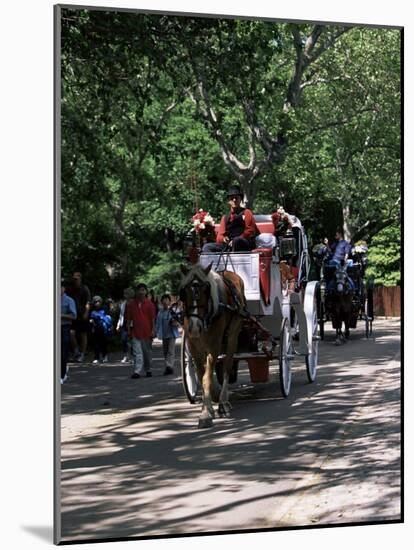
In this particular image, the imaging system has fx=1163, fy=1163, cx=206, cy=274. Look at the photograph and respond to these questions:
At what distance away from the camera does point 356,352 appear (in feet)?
30.2

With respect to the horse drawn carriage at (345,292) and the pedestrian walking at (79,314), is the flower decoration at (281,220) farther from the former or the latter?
the pedestrian walking at (79,314)

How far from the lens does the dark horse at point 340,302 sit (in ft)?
30.7

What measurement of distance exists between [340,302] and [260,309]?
1035 millimetres

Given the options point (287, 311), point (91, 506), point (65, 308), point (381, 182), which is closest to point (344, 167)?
point (381, 182)

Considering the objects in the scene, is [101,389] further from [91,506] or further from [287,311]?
[287,311]

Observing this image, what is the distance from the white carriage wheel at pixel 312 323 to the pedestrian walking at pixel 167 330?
1.09m

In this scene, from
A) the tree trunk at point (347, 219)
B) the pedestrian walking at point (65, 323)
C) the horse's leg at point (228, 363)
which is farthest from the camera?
the horse's leg at point (228, 363)

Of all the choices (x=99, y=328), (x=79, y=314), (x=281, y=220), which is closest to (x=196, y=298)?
(x=281, y=220)

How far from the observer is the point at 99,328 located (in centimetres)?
807

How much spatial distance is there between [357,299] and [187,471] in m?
2.10

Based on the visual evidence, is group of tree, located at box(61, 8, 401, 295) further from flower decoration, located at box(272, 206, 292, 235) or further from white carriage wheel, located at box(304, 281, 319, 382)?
white carriage wheel, located at box(304, 281, 319, 382)

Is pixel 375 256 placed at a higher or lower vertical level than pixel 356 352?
higher

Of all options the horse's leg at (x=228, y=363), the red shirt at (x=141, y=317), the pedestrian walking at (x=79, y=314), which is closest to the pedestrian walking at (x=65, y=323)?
the pedestrian walking at (x=79, y=314)

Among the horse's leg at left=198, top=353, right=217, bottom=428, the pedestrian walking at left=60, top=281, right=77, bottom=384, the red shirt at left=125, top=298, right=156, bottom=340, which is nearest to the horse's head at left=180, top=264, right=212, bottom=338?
the horse's leg at left=198, top=353, right=217, bottom=428
